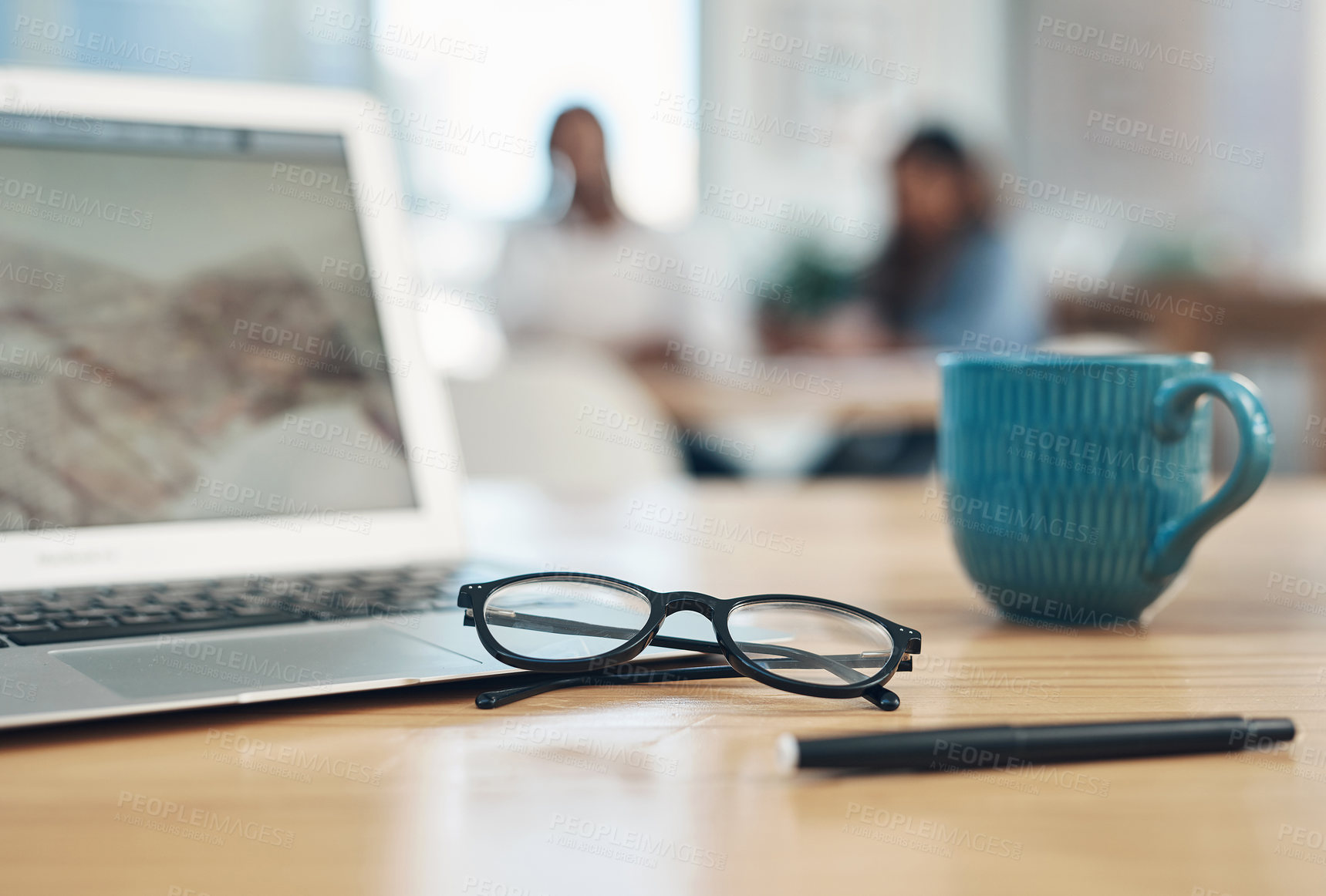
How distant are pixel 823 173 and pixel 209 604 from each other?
169 inches

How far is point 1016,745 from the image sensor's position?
27 centimetres

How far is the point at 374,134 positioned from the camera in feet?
2.07

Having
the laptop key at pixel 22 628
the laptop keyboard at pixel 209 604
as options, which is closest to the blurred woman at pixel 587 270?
the laptop keyboard at pixel 209 604

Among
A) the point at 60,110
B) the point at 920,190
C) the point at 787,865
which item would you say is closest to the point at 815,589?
the point at 787,865

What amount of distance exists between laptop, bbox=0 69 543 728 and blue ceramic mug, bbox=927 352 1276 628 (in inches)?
9.2

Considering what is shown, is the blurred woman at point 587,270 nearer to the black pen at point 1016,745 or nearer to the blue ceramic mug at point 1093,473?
the blue ceramic mug at point 1093,473

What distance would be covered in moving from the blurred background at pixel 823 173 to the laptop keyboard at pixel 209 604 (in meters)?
1.87

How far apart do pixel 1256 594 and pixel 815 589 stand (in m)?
0.21

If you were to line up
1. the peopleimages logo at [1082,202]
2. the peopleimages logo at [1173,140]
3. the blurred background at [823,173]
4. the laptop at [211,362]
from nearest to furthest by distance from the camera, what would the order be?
the laptop at [211,362] → the blurred background at [823,173] → the peopleimages logo at [1173,140] → the peopleimages logo at [1082,202]

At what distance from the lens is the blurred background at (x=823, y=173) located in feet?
9.75

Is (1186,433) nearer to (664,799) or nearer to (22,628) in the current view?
(664,799)

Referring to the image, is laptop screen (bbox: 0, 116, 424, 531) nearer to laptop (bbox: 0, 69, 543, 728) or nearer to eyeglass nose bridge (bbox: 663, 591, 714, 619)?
laptop (bbox: 0, 69, 543, 728)

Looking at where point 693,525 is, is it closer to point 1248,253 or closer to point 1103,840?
point 1103,840

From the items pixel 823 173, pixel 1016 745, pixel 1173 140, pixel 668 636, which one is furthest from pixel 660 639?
pixel 1173 140
